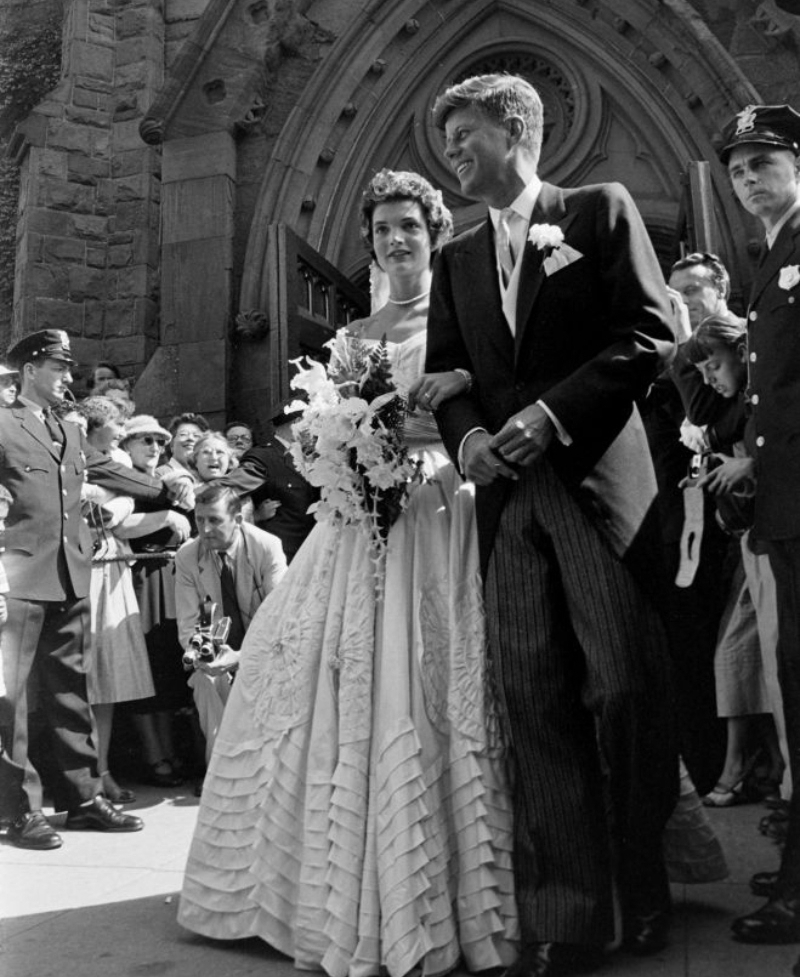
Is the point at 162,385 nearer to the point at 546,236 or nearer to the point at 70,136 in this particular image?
the point at 70,136

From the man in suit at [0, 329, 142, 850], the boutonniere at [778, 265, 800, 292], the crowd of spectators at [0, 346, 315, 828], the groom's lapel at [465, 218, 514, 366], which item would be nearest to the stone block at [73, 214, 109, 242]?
the crowd of spectators at [0, 346, 315, 828]

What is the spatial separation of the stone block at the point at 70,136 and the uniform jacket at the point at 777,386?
10.1 m

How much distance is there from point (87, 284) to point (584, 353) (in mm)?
9589

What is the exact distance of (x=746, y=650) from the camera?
183 inches

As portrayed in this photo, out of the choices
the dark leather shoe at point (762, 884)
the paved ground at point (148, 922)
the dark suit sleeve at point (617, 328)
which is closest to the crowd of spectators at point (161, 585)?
the paved ground at point (148, 922)

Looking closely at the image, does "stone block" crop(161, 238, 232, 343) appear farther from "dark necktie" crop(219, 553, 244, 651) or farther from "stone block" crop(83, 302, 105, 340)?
"dark necktie" crop(219, 553, 244, 651)

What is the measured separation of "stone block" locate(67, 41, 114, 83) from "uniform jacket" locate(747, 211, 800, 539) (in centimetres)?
1038

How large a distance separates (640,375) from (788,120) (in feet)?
3.03

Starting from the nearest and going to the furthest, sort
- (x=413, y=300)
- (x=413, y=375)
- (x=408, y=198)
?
(x=413, y=375) → (x=408, y=198) → (x=413, y=300)

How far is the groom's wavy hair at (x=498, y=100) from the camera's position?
9.57 feet

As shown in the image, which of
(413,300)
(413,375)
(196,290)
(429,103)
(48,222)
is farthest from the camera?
(48,222)

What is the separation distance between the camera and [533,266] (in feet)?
9.40

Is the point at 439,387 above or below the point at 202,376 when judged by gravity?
below

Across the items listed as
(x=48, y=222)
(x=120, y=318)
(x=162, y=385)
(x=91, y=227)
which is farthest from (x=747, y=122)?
(x=48, y=222)
